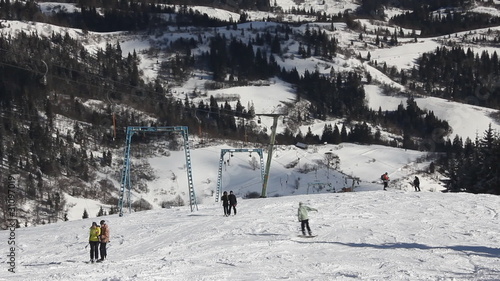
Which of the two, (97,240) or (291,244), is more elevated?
(97,240)

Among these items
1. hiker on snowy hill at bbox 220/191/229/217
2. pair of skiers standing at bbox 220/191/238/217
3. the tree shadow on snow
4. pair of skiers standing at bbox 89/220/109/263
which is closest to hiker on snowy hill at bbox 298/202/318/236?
the tree shadow on snow

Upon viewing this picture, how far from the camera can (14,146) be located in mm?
150500

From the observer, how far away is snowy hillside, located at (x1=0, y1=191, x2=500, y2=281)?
2241 centimetres

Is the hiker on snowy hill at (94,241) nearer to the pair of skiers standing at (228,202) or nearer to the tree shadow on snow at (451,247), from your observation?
the tree shadow on snow at (451,247)

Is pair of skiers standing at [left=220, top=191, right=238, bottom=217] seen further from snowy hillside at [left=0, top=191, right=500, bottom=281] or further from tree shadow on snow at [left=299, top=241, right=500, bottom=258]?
tree shadow on snow at [left=299, top=241, right=500, bottom=258]

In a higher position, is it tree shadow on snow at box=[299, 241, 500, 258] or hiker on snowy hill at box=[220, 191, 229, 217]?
tree shadow on snow at box=[299, 241, 500, 258]

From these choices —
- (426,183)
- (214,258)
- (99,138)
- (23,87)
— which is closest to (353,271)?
(214,258)

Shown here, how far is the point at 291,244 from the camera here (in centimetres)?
2833

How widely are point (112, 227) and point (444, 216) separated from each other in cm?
1914

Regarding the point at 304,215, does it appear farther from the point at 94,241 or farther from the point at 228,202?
the point at 228,202

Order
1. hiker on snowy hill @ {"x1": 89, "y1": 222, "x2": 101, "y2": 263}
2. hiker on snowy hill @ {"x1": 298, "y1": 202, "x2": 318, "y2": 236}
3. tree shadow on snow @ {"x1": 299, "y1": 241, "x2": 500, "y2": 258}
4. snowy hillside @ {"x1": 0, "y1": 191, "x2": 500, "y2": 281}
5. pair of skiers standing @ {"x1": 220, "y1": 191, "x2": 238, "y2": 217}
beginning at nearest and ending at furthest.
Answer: snowy hillside @ {"x1": 0, "y1": 191, "x2": 500, "y2": 281} < tree shadow on snow @ {"x1": 299, "y1": 241, "x2": 500, "y2": 258} < hiker on snowy hill @ {"x1": 89, "y1": 222, "x2": 101, "y2": 263} < hiker on snowy hill @ {"x1": 298, "y1": 202, "x2": 318, "y2": 236} < pair of skiers standing @ {"x1": 220, "y1": 191, "x2": 238, "y2": 217}

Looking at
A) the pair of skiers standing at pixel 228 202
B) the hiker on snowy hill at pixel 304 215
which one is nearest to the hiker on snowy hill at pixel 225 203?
the pair of skiers standing at pixel 228 202

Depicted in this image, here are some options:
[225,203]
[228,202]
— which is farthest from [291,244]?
[228,202]

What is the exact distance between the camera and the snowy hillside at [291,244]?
73.5 ft
